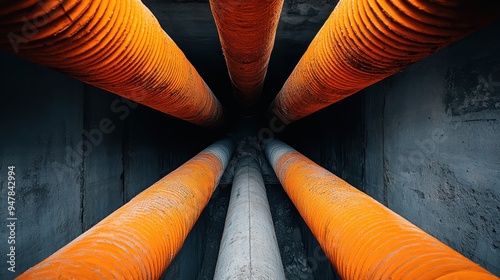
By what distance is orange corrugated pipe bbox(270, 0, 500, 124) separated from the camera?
2.47 feet

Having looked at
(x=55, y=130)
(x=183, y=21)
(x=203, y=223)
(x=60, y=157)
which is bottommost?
(x=203, y=223)

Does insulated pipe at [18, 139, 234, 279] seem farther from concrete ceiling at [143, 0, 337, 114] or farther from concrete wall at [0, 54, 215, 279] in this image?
concrete ceiling at [143, 0, 337, 114]

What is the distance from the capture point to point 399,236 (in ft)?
3.30

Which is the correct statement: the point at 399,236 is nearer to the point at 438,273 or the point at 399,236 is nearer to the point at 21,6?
the point at 438,273

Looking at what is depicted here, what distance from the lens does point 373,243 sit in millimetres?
1025

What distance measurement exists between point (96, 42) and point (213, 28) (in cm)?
292

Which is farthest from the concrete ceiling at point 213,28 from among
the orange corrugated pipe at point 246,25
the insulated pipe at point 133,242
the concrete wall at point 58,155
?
the insulated pipe at point 133,242

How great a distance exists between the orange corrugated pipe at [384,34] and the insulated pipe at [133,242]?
106 cm

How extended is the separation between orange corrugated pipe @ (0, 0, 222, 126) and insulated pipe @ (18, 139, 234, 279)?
0.56m

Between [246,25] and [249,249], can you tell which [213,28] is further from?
[249,249]

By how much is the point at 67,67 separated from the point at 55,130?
1.42 meters

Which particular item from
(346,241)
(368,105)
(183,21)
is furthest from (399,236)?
(183,21)

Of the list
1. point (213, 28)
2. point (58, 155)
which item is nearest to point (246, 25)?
point (58, 155)

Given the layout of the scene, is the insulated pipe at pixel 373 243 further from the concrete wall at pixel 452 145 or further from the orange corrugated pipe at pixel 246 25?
the orange corrugated pipe at pixel 246 25
